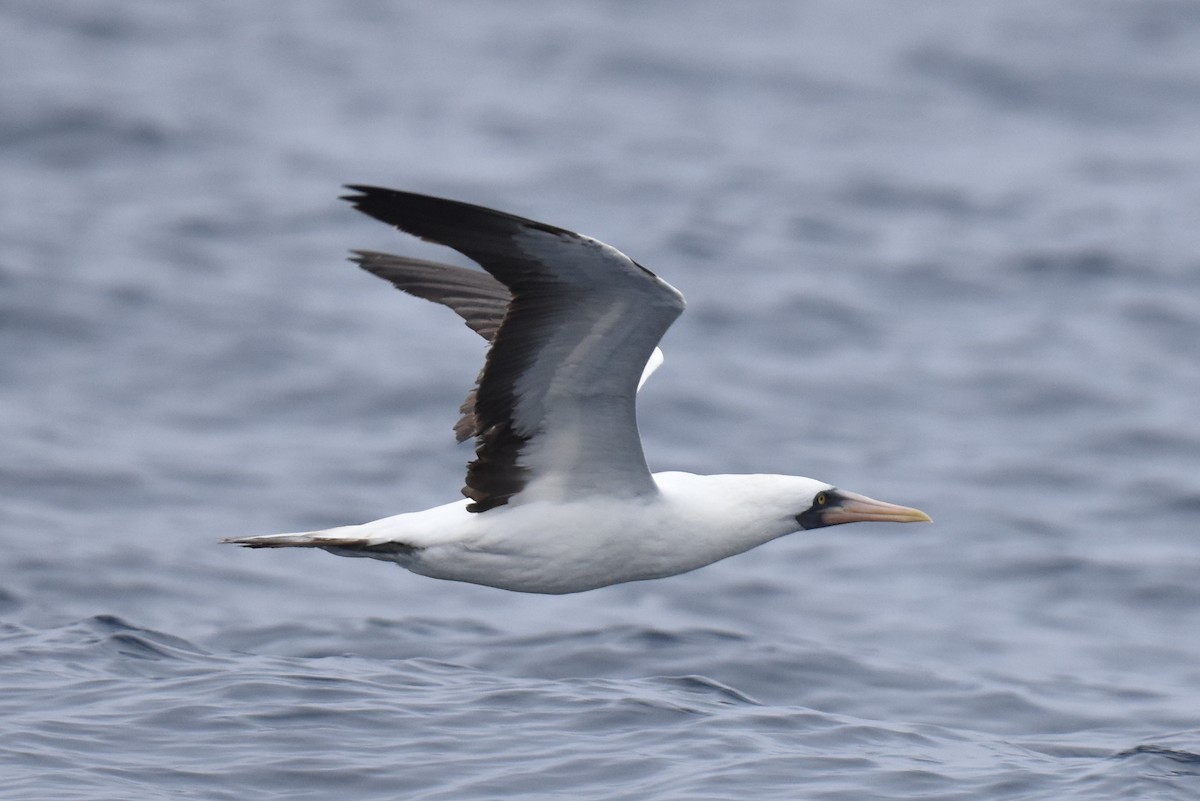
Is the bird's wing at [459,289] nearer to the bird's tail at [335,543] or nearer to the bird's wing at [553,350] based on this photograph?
the bird's wing at [553,350]

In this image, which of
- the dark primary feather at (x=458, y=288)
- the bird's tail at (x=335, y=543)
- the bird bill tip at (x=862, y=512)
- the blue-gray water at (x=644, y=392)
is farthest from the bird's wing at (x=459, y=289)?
the blue-gray water at (x=644, y=392)

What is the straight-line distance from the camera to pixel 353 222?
70.8 ft

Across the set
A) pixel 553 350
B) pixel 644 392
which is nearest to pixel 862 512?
pixel 553 350

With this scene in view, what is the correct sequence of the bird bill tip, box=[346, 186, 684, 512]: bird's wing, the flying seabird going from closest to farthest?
box=[346, 186, 684, 512]: bird's wing
the flying seabird
the bird bill tip

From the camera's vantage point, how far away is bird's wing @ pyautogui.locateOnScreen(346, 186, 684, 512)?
24.0 ft

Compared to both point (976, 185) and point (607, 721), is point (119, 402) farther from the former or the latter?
point (976, 185)

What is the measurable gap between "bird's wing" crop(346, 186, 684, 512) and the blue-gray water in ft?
5.27

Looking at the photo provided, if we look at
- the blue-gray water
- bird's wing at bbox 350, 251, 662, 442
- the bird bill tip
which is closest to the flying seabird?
the bird bill tip

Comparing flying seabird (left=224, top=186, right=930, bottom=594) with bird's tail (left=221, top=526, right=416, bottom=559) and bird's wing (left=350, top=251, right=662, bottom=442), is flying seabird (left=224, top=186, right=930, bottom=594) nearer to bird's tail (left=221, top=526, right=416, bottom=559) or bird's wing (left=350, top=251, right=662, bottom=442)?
bird's tail (left=221, top=526, right=416, bottom=559)

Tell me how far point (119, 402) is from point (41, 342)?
1.58 metres

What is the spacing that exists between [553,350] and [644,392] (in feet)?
31.1

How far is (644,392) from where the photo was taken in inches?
691

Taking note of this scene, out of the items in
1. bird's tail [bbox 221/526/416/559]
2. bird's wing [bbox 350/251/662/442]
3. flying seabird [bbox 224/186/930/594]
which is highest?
bird's wing [bbox 350/251/662/442]

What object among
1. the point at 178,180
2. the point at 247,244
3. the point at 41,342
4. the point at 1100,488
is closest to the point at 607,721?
the point at 1100,488
